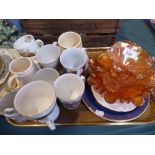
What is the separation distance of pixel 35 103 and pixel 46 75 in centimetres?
7

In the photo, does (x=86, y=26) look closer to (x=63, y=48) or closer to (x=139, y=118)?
(x=63, y=48)

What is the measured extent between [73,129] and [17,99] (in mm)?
173

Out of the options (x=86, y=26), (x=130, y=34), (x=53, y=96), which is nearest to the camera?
(x=53, y=96)

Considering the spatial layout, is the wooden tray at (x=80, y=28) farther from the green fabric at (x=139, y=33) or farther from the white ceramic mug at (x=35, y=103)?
the white ceramic mug at (x=35, y=103)

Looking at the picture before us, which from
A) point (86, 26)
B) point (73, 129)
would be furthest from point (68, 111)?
point (86, 26)

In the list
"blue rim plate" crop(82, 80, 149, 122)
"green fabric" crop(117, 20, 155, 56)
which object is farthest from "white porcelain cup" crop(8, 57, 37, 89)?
"green fabric" crop(117, 20, 155, 56)

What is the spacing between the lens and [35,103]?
1.68ft

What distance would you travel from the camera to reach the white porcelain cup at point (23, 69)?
0.51 m

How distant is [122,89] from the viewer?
0.51 m

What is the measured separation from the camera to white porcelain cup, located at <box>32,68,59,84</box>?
0.52 metres

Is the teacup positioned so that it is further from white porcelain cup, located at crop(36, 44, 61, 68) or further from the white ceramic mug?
the white ceramic mug

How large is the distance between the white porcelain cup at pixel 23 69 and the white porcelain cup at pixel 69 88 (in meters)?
0.08

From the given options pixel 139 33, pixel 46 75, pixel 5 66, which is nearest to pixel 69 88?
pixel 46 75

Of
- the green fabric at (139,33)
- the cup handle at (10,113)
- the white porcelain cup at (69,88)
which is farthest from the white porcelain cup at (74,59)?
the green fabric at (139,33)
